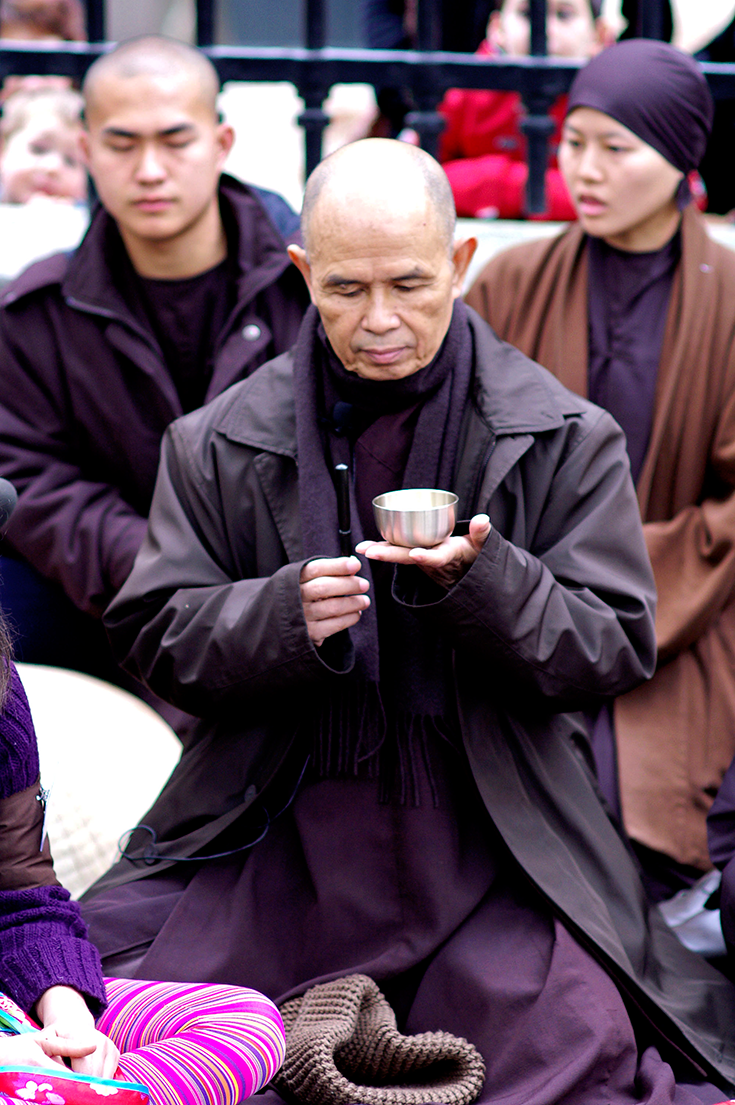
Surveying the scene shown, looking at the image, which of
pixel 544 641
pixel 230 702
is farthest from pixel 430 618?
pixel 230 702

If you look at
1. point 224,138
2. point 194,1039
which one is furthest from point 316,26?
point 194,1039

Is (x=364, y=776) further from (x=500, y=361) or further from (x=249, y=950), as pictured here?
(x=500, y=361)

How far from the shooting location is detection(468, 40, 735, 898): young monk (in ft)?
12.4

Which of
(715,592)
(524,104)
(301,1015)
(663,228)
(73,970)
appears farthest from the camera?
(524,104)

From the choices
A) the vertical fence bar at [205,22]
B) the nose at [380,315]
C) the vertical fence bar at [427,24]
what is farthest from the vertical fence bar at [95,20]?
the nose at [380,315]

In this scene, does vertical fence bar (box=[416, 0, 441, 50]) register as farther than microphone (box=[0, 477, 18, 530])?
Yes

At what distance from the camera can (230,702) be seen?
9.36 ft

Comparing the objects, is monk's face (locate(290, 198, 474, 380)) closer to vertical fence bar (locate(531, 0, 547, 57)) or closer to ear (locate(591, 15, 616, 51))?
vertical fence bar (locate(531, 0, 547, 57))

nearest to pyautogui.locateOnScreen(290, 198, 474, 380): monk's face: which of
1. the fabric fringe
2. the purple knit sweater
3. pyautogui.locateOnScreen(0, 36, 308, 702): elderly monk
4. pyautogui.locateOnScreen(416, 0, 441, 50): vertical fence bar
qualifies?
the fabric fringe

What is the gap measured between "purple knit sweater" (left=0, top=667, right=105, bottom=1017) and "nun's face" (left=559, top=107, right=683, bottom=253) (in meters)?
2.31

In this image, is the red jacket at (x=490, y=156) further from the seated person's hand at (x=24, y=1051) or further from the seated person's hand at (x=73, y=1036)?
the seated person's hand at (x=24, y=1051)

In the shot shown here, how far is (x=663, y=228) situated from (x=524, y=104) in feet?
2.94

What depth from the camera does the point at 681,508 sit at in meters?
4.04

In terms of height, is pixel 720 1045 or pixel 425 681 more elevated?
pixel 425 681
